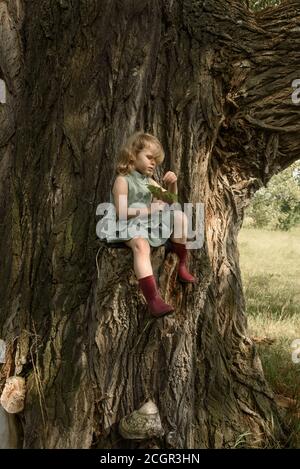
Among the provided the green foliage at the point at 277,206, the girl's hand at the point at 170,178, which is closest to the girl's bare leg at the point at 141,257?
the girl's hand at the point at 170,178

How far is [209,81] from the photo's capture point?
4.29 metres

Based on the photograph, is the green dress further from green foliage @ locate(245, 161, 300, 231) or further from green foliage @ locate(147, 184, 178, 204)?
green foliage @ locate(245, 161, 300, 231)

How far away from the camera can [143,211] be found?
143 inches

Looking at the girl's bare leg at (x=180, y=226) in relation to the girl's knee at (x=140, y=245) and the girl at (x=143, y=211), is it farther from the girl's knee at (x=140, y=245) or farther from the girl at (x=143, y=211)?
the girl's knee at (x=140, y=245)

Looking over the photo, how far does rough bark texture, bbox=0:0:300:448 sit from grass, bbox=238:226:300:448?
0.82m

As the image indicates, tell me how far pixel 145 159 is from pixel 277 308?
5034 millimetres

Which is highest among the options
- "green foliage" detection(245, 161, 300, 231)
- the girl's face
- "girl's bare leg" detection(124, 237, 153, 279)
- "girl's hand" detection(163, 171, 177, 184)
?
"green foliage" detection(245, 161, 300, 231)

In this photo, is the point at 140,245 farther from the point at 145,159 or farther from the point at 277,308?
the point at 277,308

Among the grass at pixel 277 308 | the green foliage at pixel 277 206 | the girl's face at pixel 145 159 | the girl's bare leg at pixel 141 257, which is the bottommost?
the grass at pixel 277 308

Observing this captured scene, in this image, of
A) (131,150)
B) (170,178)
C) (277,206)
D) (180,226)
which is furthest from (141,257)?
(277,206)

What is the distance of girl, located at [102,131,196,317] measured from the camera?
3.49 metres

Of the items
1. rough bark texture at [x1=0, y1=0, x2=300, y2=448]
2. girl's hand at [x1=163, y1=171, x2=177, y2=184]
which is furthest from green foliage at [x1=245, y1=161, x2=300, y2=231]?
girl's hand at [x1=163, y1=171, x2=177, y2=184]

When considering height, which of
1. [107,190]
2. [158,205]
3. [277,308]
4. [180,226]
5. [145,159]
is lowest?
[277,308]

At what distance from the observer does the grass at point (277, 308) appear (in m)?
5.38
